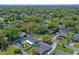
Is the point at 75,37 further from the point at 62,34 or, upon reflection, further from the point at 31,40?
the point at 31,40

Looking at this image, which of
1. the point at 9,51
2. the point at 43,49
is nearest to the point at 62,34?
the point at 43,49

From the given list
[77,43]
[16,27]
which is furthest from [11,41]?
[77,43]

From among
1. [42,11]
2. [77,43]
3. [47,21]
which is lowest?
[77,43]

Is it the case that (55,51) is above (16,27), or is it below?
below

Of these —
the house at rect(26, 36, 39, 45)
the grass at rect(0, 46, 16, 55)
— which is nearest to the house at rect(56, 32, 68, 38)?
the house at rect(26, 36, 39, 45)

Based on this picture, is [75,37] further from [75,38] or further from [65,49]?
[65,49]

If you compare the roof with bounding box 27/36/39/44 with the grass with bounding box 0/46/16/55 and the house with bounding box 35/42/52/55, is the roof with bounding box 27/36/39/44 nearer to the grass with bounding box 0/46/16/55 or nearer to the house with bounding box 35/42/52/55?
the house with bounding box 35/42/52/55

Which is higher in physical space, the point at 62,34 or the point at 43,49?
the point at 62,34

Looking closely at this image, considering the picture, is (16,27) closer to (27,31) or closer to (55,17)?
(27,31)

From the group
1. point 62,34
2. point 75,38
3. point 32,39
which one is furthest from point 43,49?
point 75,38
